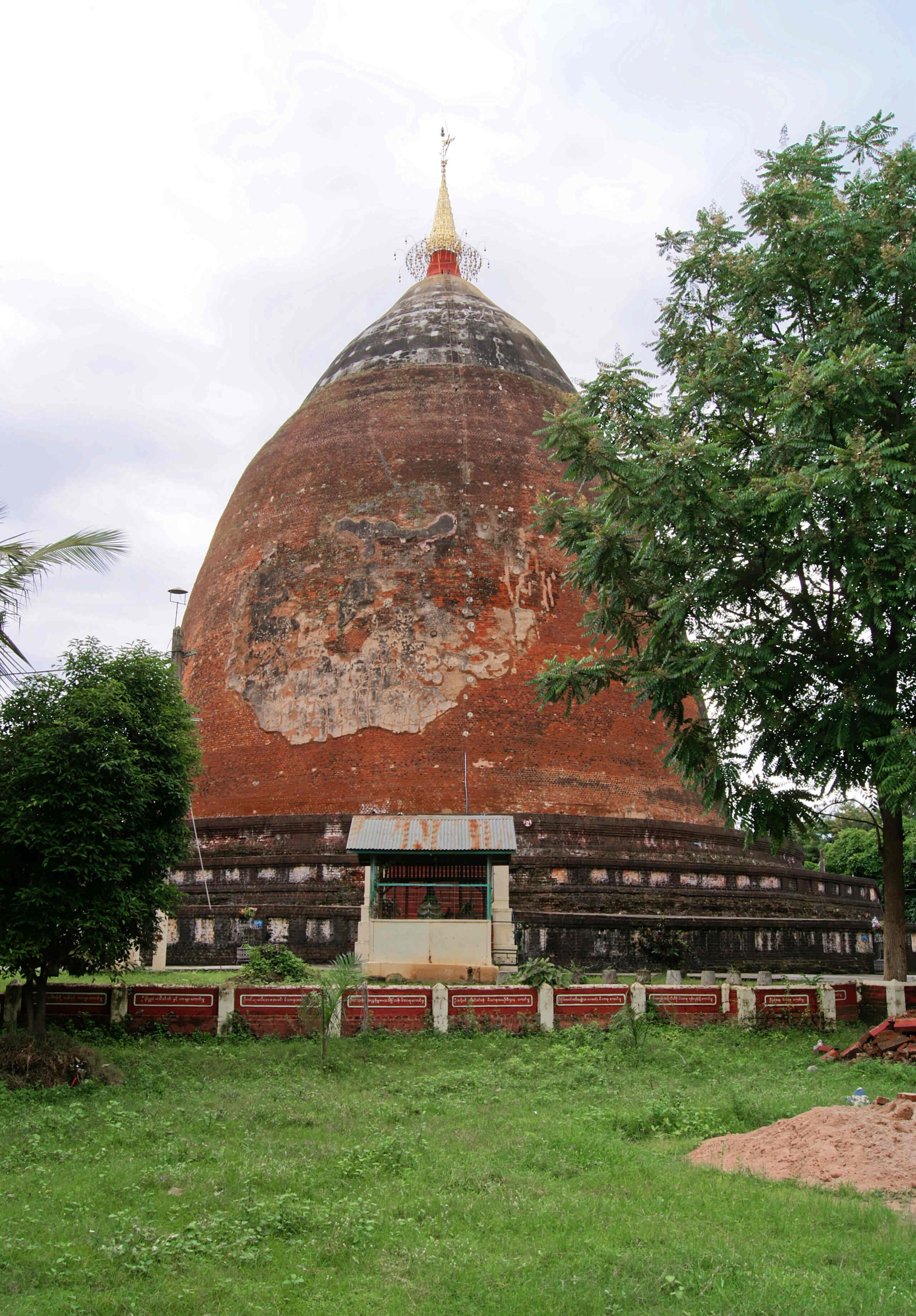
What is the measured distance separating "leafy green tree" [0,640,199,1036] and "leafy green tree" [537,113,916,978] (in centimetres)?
426

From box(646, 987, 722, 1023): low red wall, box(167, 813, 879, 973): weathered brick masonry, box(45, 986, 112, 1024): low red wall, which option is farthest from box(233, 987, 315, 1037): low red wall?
box(167, 813, 879, 973): weathered brick masonry

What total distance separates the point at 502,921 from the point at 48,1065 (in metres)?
5.80

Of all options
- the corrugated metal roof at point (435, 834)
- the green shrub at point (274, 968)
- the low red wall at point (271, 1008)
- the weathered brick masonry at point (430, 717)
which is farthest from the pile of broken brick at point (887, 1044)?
the green shrub at point (274, 968)

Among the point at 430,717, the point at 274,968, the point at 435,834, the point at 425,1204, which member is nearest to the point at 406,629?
the point at 430,717

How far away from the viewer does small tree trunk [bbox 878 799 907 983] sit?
993 centimetres

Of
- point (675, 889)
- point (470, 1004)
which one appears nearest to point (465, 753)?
point (675, 889)

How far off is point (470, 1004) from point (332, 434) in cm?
1198

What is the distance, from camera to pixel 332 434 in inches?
741

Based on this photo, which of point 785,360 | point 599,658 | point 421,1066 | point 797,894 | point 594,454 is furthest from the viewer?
point 797,894

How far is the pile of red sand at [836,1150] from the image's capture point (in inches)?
195

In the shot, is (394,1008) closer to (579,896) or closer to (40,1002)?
(40,1002)

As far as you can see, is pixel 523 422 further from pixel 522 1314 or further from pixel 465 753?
pixel 522 1314

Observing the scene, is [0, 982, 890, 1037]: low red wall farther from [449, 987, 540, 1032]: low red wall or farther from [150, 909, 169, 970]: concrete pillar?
[150, 909, 169, 970]: concrete pillar

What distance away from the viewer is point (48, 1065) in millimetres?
7227
